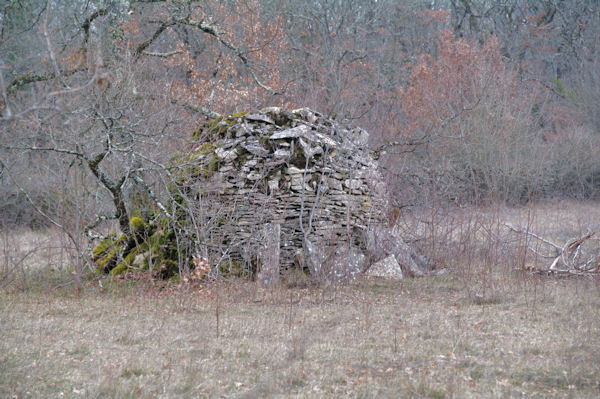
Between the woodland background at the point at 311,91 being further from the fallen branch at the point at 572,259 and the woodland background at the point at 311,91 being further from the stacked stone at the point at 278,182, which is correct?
the fallen branch at the point at 572,259

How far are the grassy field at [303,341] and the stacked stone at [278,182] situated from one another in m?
0.99

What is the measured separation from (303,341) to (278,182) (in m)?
3.92

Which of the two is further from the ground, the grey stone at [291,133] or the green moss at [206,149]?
the grey stone at [291,133]

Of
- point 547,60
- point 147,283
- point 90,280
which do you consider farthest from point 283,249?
point 547,60

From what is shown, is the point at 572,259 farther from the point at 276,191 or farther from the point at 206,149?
the point at 206,149

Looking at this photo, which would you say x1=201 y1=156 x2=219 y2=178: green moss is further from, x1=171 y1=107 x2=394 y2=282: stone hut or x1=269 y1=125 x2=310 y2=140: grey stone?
x1=269 y1=125 x2=310 y2=140: grey stone

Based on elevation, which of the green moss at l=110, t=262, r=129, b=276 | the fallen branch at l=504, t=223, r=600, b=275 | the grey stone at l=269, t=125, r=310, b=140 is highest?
the grey stone at l=269, t=125, r=310, b=140

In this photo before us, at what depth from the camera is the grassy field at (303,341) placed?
384cm

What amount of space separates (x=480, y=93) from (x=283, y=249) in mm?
9395

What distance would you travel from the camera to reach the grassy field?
3844mm

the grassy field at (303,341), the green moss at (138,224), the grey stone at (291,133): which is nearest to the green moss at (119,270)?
the green moss at (138,224)

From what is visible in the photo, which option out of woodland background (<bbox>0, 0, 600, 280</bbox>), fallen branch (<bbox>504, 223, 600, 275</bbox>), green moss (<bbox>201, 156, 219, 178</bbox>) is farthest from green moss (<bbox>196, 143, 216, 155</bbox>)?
fallen branch (<bbox>504, 223, 600, 275</bbox>)

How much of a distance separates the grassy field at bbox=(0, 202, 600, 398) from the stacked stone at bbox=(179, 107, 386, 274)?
99 cm

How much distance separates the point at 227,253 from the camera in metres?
8.13
